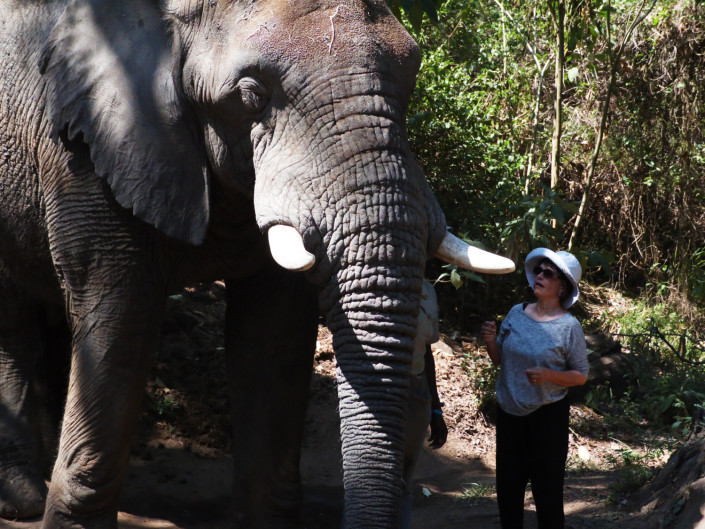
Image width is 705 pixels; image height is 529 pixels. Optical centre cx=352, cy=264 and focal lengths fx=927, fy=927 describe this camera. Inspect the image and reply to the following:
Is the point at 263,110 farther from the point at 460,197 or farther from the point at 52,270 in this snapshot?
the point at 460,197

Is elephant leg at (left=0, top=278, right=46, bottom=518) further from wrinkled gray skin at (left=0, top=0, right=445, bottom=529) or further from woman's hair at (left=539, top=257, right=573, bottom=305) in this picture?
woman's hair at (left=539, top=257, right=573, bottom=305)

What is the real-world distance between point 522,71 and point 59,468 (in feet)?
25.5

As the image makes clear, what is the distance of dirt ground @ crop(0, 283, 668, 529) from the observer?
18.7 ft

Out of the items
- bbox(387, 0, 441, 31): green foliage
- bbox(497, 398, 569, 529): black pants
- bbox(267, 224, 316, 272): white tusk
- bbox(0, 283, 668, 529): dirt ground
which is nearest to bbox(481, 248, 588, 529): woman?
bbox(497, 398, 569, 529): black pants

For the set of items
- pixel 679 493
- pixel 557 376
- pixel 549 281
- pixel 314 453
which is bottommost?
pixel 679 493

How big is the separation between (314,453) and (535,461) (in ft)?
8.50

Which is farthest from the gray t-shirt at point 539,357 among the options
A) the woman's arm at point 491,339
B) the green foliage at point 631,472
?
the green foliage at point 631,472

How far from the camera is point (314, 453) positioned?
22.6ft

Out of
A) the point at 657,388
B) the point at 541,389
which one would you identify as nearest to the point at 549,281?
the point at 541,389

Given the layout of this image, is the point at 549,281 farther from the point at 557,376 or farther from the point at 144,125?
the point at 144,125

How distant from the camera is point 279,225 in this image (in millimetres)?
3531

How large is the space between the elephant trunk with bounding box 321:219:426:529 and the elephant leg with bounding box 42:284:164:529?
1217 millimetres

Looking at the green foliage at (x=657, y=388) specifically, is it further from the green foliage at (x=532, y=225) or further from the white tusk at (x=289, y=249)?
the white tusk at (x=289, y=249)

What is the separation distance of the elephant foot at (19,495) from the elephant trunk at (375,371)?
257 centimetres
